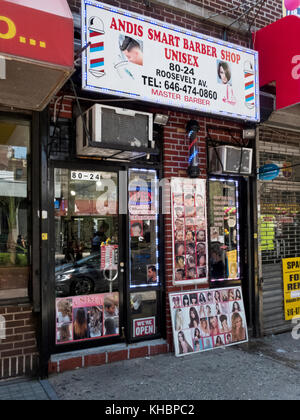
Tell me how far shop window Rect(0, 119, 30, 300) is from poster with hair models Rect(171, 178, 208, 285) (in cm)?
212

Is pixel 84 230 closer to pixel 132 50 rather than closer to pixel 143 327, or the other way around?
pixel 143 327

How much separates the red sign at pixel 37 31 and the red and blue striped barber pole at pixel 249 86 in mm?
3055

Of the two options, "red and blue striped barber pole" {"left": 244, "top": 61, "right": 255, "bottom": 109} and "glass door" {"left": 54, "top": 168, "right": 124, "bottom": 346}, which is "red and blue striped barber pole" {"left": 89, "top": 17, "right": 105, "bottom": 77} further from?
"red and blue striped barber pole" {"left": 244, "top": 61, "right": 255, "bottom": 109}

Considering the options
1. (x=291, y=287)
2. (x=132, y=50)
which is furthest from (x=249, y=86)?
(x=291, y=287)

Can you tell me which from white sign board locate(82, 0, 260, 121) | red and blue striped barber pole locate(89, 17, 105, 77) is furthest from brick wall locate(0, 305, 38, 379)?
red and blue striped barber pole locate(89, 17, 105, 77)

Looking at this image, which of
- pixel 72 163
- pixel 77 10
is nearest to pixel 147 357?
pixel 72 163

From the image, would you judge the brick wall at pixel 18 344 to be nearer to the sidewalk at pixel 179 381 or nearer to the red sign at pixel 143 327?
the sidewalk at pixel 179 381

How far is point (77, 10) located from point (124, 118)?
1.57 metres

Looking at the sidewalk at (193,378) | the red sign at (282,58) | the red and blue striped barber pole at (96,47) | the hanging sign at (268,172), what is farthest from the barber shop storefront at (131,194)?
the red sign at (282,58)

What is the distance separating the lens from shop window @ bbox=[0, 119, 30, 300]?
14.8 feet

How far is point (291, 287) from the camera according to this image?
275 inches

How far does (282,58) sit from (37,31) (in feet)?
13.4

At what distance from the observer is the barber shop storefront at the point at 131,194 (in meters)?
4.55

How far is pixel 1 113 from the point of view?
4480 mm
